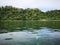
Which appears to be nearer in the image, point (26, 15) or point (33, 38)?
point (33, 38)

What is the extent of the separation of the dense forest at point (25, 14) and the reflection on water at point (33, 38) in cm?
33

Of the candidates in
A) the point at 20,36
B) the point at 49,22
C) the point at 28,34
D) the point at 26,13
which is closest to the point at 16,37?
the point at 20,36

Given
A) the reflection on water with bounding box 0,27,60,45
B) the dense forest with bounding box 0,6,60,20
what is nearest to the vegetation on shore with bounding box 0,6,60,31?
the dense forest with bounding box 0,6,60,20

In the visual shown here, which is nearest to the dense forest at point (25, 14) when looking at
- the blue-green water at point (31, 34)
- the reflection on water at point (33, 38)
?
the blue-green water at point (31, 34)

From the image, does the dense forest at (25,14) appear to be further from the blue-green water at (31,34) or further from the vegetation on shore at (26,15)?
the blue-green water at (31,34)

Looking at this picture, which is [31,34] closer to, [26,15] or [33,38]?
[33,38]

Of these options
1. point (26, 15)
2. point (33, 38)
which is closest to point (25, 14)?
point (26, 15)

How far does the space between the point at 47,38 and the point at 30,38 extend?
0.34 meters

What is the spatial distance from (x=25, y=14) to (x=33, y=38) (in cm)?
62

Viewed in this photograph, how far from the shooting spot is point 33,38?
3.39 meters

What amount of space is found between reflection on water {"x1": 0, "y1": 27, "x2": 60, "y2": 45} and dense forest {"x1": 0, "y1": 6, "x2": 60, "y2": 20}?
327mm

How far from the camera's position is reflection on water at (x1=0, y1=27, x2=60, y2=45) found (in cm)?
320

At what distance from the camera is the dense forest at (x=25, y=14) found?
3625mm

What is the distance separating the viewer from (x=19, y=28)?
14.0 ft
